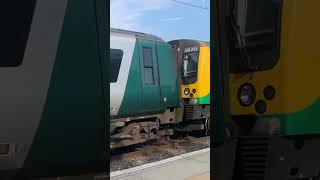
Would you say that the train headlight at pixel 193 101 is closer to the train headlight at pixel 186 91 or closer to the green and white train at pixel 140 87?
the train headlight at pixel 186 91

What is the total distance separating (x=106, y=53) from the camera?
320cm

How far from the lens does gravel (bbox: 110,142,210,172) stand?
36.0 feet

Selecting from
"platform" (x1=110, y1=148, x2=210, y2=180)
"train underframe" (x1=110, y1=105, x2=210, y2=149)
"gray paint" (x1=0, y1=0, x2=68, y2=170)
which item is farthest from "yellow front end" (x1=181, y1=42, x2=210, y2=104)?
"gray paint" (x1=0, y1=0, x2=68, y2=170)

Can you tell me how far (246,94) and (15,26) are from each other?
7.38ft

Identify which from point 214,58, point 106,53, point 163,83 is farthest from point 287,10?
point 163,83

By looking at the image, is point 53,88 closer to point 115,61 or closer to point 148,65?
point 115,61

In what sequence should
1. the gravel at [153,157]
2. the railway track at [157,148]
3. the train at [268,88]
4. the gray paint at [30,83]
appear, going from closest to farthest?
the gray paint at [30,83]
the train at [268,88]
the gravel at [153,157]
the railway track at [157,148]

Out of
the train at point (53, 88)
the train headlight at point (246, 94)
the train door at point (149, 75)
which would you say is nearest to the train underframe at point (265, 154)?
the train headlight at point (246, 94)

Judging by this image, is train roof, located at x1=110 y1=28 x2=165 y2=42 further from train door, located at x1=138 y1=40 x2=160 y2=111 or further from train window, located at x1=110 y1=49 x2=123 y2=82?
train window, located at x1=110 y1=49 x2=123 y2=82

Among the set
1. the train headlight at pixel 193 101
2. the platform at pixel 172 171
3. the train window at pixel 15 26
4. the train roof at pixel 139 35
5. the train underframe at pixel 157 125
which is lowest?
the platform at pixel 172 171

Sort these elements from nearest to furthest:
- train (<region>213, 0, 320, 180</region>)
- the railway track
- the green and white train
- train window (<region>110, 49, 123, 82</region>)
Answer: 1. train (<region>213, 0, 320, 180</region>)
2. the railway track
3. train window (<region>110, 49, 123, 82</region>)
4. the green and white train

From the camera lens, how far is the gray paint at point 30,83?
2842 mm

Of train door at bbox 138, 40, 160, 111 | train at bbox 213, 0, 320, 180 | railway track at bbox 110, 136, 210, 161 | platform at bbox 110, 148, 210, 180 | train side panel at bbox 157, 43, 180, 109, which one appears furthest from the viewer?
train side panel at bbox 157, 43, 180, 109

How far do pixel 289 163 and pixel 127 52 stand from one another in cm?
930
